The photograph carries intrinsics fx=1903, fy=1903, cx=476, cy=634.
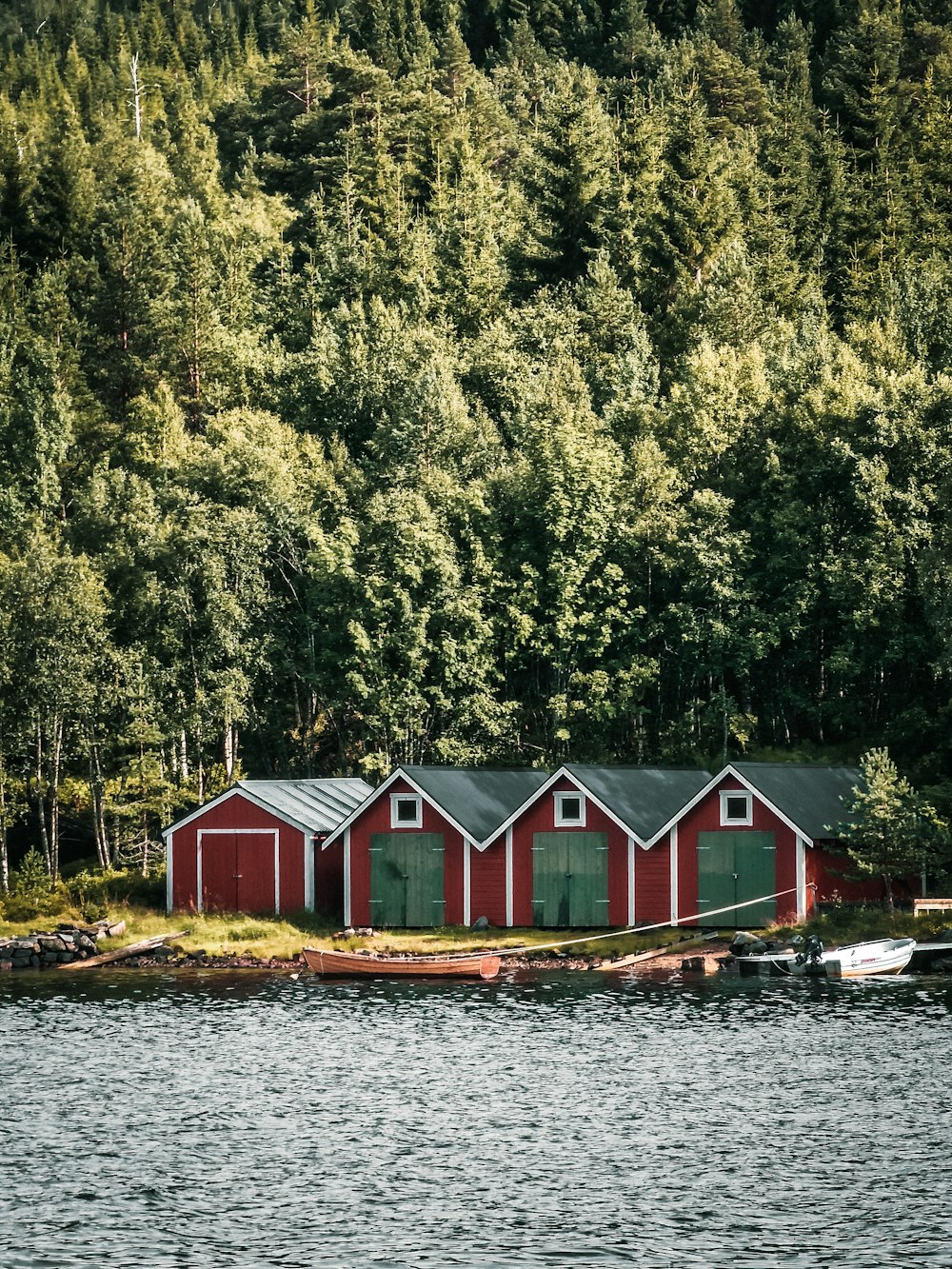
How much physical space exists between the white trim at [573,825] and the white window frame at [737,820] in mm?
2423

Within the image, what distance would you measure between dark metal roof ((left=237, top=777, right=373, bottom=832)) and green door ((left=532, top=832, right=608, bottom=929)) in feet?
25.2

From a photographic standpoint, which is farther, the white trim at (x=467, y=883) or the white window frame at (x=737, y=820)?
the white trim at (x=467, y=883)

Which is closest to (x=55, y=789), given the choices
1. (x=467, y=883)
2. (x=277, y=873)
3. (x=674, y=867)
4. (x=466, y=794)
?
(x=277, y=873)

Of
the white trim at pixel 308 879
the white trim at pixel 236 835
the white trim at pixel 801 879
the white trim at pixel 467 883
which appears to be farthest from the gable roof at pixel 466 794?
the white trim at pixel 801 879

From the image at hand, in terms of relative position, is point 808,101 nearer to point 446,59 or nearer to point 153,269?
point 446,59

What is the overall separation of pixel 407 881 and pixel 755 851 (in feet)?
36.2

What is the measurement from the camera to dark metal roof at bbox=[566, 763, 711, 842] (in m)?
58.8

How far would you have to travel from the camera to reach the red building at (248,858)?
6194 centimetres

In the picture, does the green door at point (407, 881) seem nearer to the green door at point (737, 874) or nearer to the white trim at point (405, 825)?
the white trim at point (405, 825)

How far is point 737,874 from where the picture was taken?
57.6m

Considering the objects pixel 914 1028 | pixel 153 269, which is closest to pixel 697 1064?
pixel 914 1028

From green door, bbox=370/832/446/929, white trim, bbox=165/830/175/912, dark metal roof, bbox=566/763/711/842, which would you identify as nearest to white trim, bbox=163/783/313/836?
white trim, bbox=165/830/175/912

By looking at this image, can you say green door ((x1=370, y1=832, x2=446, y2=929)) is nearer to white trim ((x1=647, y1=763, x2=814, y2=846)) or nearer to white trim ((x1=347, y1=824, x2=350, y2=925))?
white trim ((x1=347, y1=824, x2=350, y2=925))

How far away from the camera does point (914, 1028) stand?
144ft
